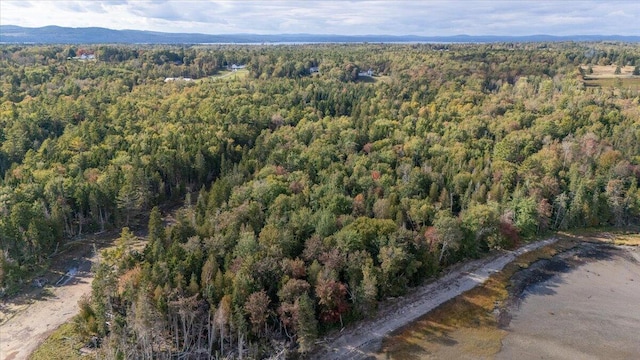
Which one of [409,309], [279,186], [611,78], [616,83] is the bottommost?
[409,309]

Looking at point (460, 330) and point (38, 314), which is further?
point (460, 330)

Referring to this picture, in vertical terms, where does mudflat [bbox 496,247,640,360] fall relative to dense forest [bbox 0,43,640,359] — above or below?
below

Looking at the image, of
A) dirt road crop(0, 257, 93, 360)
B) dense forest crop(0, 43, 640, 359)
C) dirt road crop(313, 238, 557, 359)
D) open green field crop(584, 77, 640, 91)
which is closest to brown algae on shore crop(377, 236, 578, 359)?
dirt road crop(313, 238, 557, 359)

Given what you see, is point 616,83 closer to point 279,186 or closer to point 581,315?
point 581,315

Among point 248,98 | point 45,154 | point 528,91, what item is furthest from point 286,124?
point 528,91

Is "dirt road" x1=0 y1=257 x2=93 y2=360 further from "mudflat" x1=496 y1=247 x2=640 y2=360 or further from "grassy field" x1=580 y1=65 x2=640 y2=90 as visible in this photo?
"grassy field" x1=580 y1=65 x2=640 y2=90

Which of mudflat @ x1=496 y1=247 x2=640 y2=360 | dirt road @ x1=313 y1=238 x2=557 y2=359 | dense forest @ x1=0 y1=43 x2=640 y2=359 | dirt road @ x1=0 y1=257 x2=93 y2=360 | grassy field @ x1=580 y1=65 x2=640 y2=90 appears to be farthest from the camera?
grassy field @ x1=580 y1=65 x2=640 y2=90

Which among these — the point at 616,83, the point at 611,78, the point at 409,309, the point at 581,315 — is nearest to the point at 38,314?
the point at 409,309
